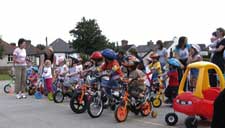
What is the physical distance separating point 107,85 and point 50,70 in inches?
190

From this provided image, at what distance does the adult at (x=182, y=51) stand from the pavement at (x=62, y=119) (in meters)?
1.23

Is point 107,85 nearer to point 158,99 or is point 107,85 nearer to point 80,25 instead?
point 158,99

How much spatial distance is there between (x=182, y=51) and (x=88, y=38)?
52.5 meters

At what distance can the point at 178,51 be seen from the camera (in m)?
10.9

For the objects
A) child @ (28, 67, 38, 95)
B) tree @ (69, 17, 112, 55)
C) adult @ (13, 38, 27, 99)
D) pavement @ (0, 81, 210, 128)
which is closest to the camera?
pavement @ (0, 81, 210, 128)

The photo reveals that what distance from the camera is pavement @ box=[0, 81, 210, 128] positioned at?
785 centimetres

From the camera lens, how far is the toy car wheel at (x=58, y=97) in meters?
11.9

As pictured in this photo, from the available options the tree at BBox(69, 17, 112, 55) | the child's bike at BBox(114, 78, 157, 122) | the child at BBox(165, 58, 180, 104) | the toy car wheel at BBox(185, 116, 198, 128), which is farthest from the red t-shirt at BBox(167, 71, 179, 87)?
the tree at BBox(69, 17, 112, 55)

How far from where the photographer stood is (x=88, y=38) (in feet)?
206

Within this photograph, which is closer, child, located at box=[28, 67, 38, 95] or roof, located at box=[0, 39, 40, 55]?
child, located at box=[28, 67, 38, 95]

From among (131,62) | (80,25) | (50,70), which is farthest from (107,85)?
(80,25)

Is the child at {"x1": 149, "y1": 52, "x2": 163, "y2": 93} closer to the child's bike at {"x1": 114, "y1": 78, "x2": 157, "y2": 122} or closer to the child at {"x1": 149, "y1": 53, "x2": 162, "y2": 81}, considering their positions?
the child at {"x1": 149, "y1": 53, "x2": 162, "y2": 81}

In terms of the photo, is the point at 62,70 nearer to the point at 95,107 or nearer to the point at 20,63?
the point at 20,63

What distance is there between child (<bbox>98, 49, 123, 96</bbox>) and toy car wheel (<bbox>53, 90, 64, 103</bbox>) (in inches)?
121
